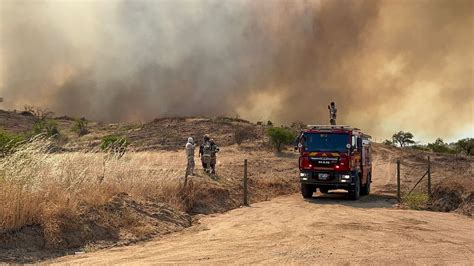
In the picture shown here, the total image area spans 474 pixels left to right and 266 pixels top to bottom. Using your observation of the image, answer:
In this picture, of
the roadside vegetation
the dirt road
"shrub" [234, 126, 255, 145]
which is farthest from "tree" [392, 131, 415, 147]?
the dirt road

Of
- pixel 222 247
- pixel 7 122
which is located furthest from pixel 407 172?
pixel 7 122

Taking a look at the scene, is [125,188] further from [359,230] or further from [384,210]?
[384,210]

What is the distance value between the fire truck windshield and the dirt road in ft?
13.1

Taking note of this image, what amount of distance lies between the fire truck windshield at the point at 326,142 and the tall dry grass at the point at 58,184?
7118mm

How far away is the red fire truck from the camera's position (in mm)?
20609

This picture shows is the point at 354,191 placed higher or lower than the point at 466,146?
lower

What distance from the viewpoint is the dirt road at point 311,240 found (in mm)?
9570

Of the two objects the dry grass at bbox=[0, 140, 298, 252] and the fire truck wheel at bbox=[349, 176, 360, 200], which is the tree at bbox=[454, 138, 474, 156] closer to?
the fire truck wheel at bbox=[349, 176, 360, 200]

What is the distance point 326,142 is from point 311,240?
1003cm

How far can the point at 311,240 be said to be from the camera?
11398 mm

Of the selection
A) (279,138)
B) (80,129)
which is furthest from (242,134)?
(80,129)

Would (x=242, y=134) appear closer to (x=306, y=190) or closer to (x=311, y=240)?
(x=306, y=190)

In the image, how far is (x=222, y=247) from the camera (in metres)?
10.6

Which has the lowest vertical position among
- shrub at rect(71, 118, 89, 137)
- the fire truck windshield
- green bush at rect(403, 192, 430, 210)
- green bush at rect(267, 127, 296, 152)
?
green bush at rect(403, 192, 430, 210)
